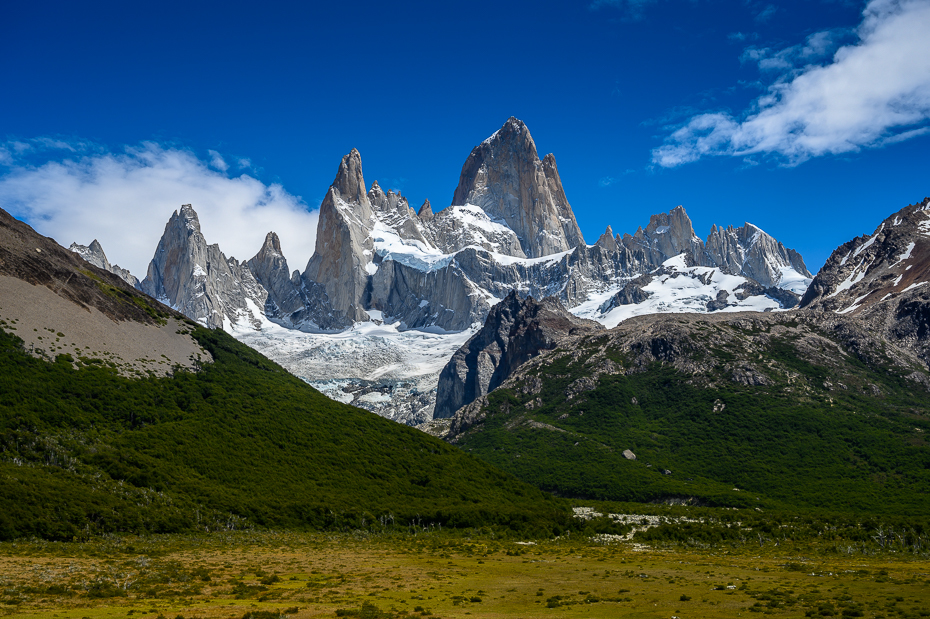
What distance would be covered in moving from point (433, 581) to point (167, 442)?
76853 mm

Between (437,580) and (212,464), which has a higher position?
(212,464)

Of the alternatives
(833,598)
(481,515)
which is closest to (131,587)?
(833,598)

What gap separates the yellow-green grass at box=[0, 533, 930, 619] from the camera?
4162cm

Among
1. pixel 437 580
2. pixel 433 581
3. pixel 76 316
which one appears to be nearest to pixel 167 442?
pixel 76 316

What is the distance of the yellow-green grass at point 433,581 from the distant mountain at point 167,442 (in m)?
15.0

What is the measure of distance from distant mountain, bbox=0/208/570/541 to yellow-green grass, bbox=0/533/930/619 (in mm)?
14969

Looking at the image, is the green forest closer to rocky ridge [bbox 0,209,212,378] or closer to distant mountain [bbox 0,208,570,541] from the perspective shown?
distant mountain [bbox 0,208,570,541]

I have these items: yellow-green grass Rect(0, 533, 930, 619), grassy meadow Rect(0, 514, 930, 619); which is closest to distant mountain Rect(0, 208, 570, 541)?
grassy meadow Rect(0, 514, 930, 619)

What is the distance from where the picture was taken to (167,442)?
11831 cm

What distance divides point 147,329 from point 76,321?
57.5ft

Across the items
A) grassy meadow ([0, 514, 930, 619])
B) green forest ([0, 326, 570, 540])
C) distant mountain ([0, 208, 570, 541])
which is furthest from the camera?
distant mountain ([0, 208, 570, 541])

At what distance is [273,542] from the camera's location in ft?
284

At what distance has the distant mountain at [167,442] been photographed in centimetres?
9544

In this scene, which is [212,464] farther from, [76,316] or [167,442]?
[76,316]
